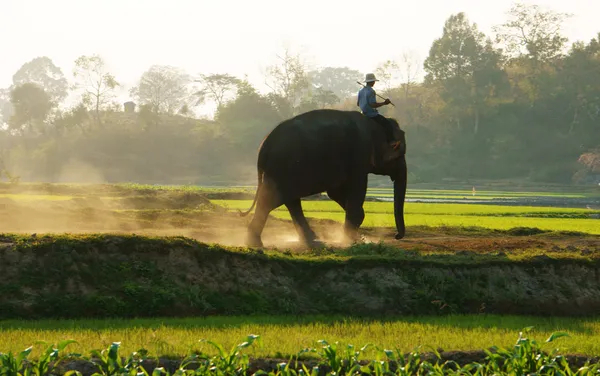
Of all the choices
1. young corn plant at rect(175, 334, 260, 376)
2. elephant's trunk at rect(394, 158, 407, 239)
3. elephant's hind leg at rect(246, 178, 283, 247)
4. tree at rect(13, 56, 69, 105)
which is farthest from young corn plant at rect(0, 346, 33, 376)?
tree at rect(13, 56, 69, 105)

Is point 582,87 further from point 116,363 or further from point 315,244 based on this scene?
point 116,363

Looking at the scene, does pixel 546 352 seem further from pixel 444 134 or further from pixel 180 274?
pixel 444 134

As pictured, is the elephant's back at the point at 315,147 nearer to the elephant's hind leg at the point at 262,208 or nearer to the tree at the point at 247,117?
the elephant's hind leg at the point at 262,208

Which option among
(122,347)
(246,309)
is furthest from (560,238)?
(122,347)

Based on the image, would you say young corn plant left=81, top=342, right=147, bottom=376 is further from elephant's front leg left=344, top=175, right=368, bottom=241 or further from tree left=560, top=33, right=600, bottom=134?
tree left=560, top=33, right=600, bottom=134

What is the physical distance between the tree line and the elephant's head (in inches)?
3175

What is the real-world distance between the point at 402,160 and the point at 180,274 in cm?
832

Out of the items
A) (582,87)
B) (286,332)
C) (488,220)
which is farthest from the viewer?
(582,87)

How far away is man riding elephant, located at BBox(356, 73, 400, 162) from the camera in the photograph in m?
18.7

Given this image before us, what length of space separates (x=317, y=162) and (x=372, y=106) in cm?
205

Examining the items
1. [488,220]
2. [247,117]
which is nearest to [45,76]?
[247,117]

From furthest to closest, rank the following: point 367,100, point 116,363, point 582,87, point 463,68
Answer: point 463,68 < point 582,87 < point 367,100 < point 116,363

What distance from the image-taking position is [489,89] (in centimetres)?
10831

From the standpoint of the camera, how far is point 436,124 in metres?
116
